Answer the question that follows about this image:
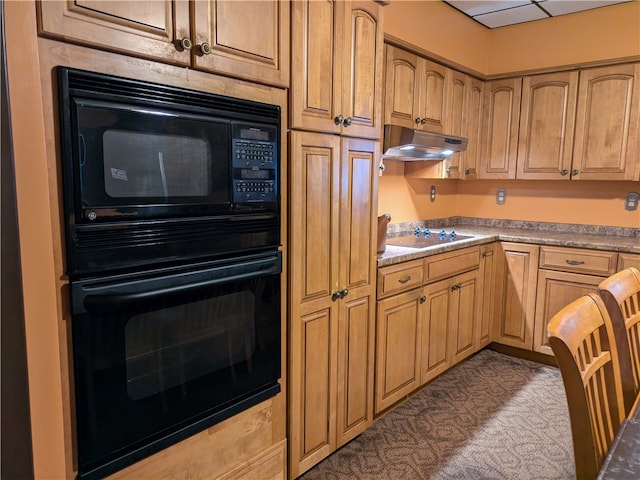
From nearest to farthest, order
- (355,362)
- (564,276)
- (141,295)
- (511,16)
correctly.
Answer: (141,295) < (355,362) < (564,276) < (511,16)

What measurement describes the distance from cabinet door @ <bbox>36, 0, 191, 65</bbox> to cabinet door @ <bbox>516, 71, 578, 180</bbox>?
10.3 feet

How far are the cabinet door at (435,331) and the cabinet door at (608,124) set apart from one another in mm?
1577

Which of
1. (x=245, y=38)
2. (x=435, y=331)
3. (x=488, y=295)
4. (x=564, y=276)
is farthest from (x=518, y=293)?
(x=245, y=38)

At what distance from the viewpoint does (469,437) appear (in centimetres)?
242

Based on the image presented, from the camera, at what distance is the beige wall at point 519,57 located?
132 inches

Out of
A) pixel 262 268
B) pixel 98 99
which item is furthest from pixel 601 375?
pixel 98 99

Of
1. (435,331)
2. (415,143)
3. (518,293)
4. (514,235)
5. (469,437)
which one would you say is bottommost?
(469,437)

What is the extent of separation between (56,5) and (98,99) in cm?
22

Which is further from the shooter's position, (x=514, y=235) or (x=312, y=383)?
(x=514, y=235)

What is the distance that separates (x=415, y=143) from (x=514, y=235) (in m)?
1.36

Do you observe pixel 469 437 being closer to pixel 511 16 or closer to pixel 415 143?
pixel 415 143

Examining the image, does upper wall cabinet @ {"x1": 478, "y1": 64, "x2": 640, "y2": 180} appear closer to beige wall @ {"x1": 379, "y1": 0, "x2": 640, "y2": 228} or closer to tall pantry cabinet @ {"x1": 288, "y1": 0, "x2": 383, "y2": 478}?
beige wall @ {"x1": 379, "y1": 0, "x2": 640, "y2": 228}

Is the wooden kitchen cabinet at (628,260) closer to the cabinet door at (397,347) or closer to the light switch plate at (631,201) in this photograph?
the light switch plate at (631,201)

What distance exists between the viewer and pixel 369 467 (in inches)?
85.2
